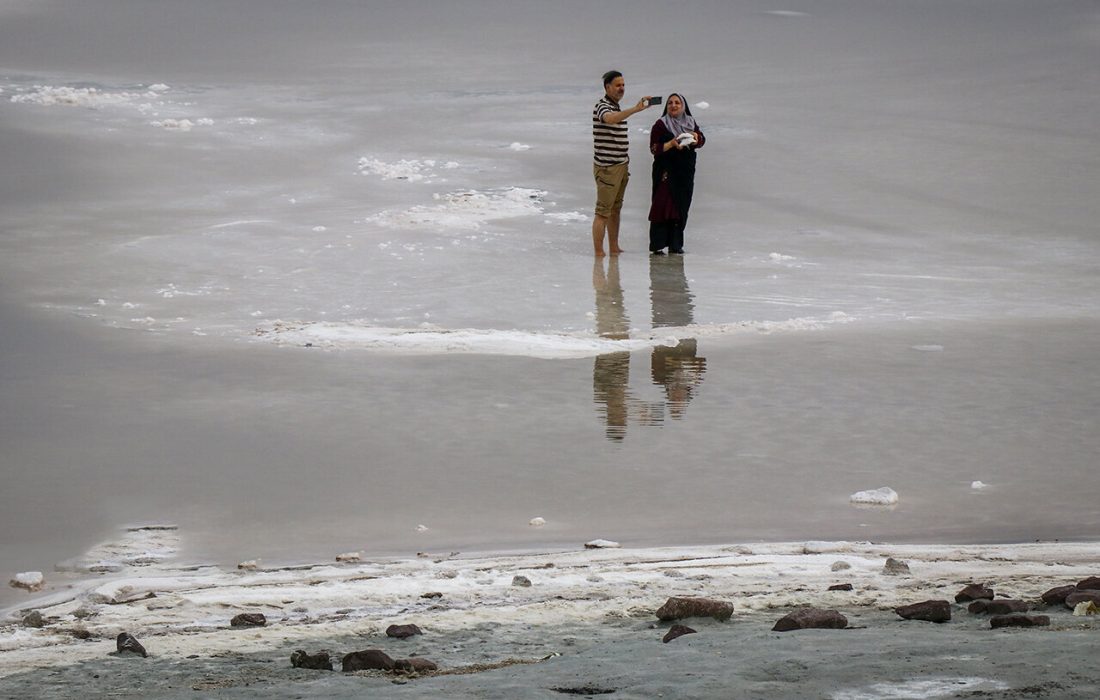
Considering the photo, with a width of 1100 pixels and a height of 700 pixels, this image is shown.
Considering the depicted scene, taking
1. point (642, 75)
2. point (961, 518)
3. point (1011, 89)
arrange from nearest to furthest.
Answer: point (961, 518) → point (1011, 89) → point (642, 75)

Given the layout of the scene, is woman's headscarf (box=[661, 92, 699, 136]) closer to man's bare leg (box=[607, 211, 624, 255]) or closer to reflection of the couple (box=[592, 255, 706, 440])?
man's bare leg (box=[607, 211, 624, 255])

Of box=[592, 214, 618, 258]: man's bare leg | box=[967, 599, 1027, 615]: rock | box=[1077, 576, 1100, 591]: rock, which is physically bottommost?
box=[967, 599, 1027, 615]: rock

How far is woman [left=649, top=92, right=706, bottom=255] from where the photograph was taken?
11.9m

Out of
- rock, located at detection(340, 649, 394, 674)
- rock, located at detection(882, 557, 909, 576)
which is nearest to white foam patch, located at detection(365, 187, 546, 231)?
rock, located at detection(882, 557, 909, 576)

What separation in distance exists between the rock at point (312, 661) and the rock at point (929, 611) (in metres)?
1.74

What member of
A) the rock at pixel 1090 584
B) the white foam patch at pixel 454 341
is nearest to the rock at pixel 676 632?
the rock at pixel 1090 584

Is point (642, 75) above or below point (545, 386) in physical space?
above

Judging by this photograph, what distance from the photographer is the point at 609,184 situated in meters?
11.8

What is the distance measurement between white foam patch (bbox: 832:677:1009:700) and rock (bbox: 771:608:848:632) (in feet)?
2.68

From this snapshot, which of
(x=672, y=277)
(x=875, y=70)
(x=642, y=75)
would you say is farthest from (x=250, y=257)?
(x=875, y=70)

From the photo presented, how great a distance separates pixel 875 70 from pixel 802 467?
17797 millimetres

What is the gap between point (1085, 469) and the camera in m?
6.70

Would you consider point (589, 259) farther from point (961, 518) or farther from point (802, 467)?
point (961, 518)

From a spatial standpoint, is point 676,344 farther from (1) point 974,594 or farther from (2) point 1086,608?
(2) point 1086,608
